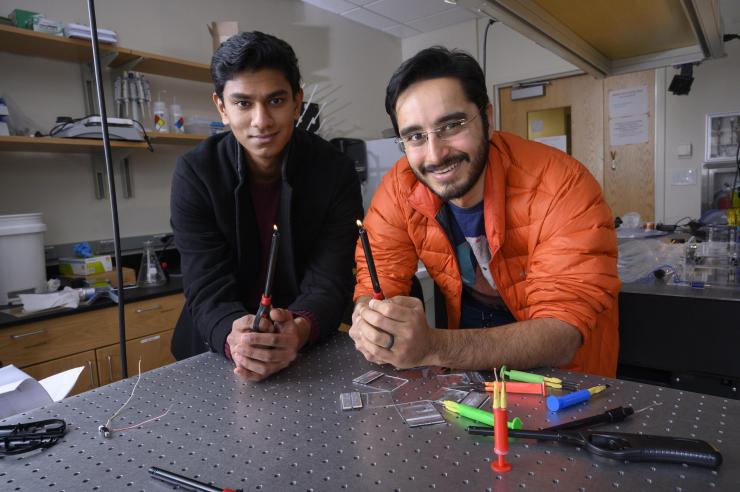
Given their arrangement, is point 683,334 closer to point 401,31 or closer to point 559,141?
point 559,141

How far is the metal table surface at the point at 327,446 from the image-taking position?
547 millimetres

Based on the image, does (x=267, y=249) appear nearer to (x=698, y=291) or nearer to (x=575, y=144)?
(x=698, y=291)

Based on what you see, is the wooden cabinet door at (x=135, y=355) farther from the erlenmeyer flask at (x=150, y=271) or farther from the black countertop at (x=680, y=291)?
the black countertop at (x=680, y=291)

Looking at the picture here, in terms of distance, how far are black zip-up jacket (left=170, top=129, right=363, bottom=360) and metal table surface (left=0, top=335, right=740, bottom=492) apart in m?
0.38

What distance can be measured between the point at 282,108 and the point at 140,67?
6.39ft

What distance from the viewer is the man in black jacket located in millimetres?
1189

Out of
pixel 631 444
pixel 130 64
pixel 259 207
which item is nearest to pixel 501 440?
pixel 631 444

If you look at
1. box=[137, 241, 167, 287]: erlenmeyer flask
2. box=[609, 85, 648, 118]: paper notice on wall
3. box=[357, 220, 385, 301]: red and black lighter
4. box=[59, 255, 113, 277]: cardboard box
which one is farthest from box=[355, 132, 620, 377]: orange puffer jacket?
box=[609, 85, 648, 118]: paper notice on wall

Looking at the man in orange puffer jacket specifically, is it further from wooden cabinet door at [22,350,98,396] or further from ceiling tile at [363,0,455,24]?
ceiling tile at [363,0,455,24]

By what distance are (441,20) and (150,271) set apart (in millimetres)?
3420

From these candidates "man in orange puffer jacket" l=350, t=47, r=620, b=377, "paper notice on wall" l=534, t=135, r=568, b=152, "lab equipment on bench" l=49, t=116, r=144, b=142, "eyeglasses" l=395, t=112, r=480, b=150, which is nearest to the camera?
"man in orange puffer jacket" l=350, t=47, r=620, b=377

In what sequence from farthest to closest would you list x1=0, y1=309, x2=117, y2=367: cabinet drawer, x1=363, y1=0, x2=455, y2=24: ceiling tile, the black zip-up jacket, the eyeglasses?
x1=363, y1=0, x2=455, y2=24: ceiling tile
x1=0, y1=309, x2=117, y2=367: cabinet drawer
the black zip-up jacket
the eyeglasses

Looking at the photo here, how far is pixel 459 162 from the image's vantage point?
113 cm

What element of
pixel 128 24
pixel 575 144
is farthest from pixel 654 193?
pixel 128 24
